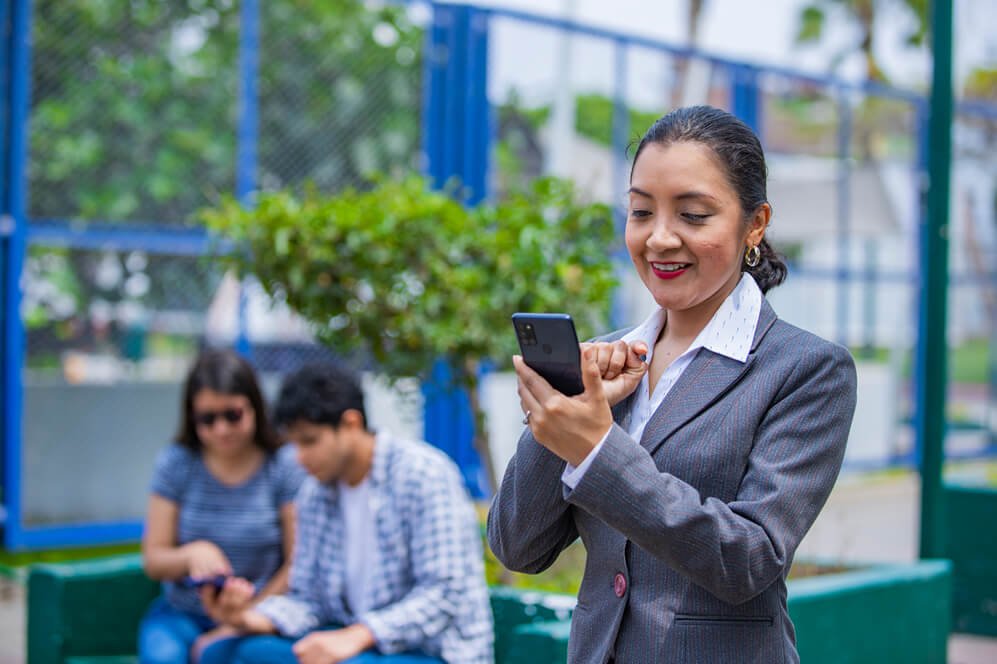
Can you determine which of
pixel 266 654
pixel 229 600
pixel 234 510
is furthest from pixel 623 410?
pixel 234 510

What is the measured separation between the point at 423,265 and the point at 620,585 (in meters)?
3.16

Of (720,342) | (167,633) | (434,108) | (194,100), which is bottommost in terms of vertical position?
(167,633)

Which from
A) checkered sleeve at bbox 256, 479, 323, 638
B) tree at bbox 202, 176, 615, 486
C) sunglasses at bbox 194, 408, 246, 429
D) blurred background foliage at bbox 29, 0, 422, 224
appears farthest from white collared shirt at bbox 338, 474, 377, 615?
blurred background foliage at bbox 29, 0, 422, 224

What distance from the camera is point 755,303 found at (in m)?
2.10

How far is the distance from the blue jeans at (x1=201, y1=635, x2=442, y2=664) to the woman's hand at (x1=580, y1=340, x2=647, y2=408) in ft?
6.26

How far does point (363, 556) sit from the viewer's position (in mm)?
3980

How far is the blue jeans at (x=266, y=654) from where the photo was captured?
3.72m

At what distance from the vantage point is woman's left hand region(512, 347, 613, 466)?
1837mm

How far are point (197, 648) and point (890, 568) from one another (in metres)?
2.34

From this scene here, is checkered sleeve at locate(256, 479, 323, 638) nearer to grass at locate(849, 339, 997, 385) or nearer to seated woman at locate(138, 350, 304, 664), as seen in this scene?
seated woman at locate(138, 350, 304, 664)

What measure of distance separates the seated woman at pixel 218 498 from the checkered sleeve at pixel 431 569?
0.81 metres

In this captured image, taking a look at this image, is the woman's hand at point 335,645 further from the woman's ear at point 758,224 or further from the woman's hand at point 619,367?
the woman's ear at point 758,224

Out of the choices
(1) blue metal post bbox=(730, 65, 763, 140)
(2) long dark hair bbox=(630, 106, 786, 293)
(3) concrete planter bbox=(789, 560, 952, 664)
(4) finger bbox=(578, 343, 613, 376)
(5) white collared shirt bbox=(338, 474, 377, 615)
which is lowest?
(3) concrete planter bbox=(789, 560, 952, 664)

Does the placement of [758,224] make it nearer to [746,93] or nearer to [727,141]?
[727,141]
